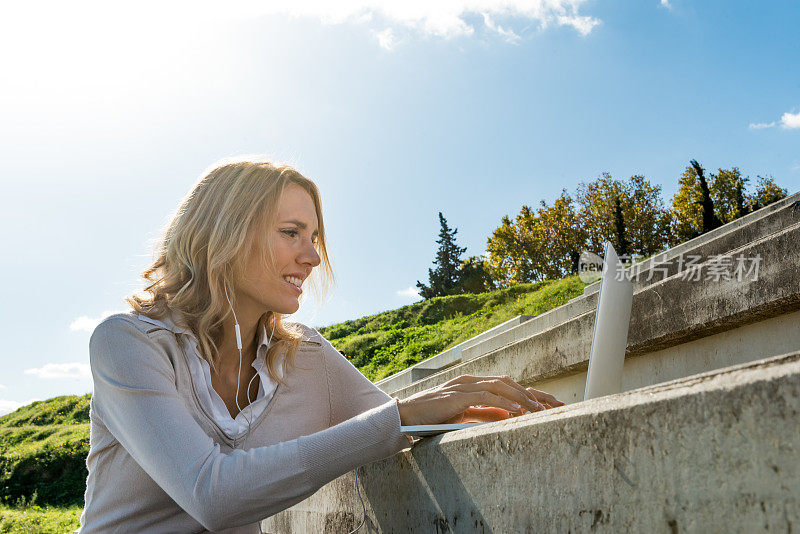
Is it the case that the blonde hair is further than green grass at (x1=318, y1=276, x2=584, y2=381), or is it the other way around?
green grass at (x1=318, y1=276, x2=584, y2=381)

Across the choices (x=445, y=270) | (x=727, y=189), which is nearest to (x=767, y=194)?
(x=727, y=189)

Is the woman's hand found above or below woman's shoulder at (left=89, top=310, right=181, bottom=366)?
below

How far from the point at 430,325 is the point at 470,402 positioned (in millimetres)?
12095

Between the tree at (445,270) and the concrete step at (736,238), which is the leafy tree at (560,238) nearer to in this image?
the tree at (445,270)

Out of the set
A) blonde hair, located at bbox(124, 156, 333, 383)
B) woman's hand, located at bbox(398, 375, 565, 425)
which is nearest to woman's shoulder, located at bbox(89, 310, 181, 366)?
blonde hair, located at bbox(124, 156, 333, 383)

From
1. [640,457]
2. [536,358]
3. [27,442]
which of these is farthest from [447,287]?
[640,457]

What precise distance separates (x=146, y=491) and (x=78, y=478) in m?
15.1

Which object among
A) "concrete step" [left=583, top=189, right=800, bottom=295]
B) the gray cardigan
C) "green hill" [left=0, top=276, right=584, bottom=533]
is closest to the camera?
the gray cardigan

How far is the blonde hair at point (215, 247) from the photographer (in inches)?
89.4

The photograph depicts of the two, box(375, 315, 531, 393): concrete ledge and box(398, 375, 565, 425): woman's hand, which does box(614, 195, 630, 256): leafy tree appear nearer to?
box(375, 315, 531, 393): concrete ledge

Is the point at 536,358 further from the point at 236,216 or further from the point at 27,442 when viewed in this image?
the point at 27,442

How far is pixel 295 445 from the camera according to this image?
1669mm

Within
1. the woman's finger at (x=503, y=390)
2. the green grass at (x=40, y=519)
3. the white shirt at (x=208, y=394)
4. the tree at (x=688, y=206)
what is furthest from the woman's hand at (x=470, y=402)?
the tree at (x=688, y=206)

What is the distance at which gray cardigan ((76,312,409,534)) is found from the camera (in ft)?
5.30
